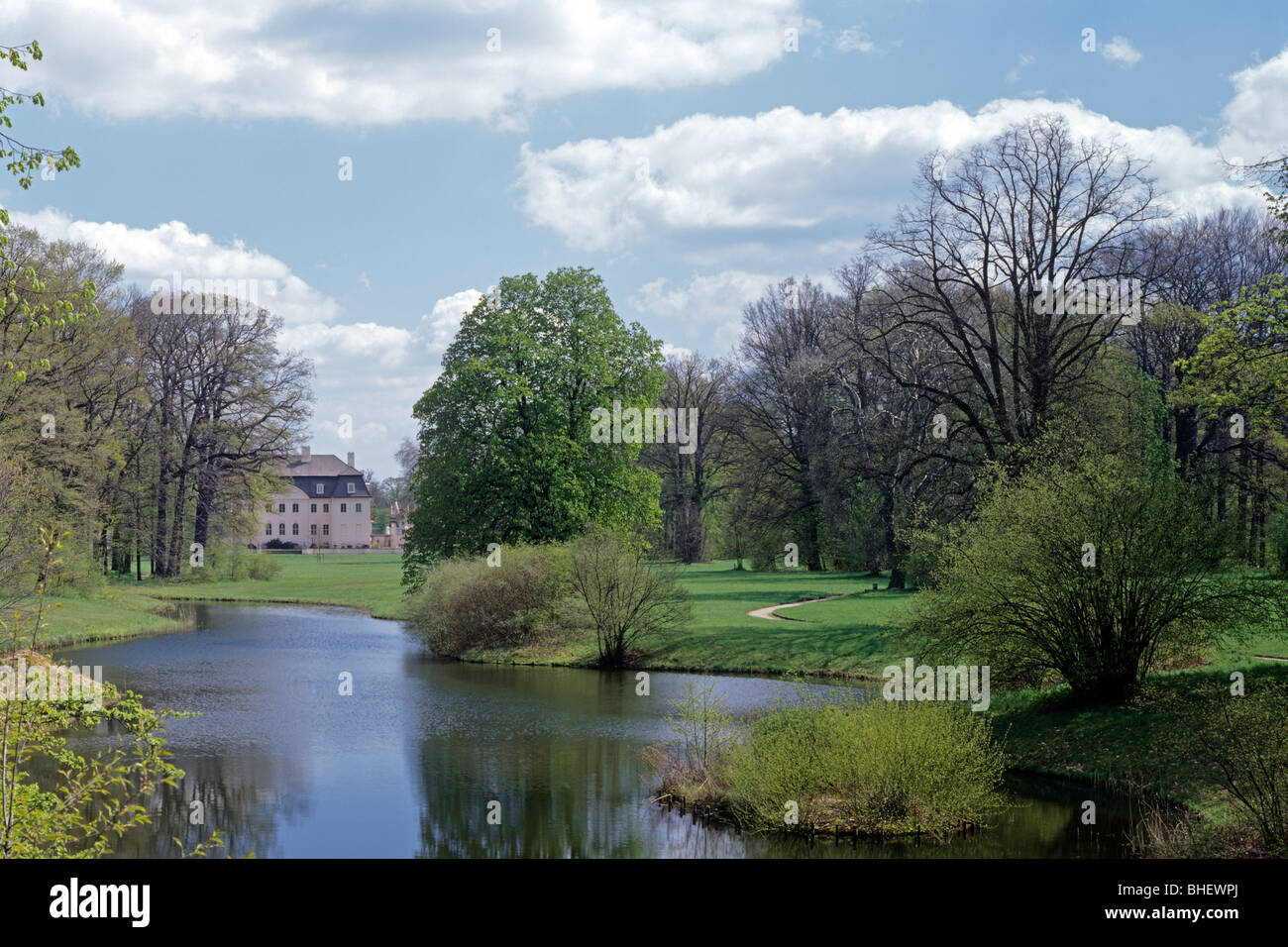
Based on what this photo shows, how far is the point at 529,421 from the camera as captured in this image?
35.8 meters

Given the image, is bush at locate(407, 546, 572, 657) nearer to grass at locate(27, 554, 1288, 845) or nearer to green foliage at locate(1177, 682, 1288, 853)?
grass at locate(27, 554, 1288, 845)

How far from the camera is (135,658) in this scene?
30.0 metres

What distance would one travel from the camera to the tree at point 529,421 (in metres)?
35.1

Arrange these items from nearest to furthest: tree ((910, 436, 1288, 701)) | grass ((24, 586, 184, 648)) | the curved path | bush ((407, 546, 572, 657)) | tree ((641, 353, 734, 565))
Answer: tree ((910, 436, 1288, 701)) → bush ((407, 546, 572, 657)) → the curved path → grass ((24, 586, 184, 648)) → tree ((641, 353, 734, 565))

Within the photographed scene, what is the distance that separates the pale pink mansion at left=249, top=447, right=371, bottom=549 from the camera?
109062 millimetres

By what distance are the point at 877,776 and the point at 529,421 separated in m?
23.8

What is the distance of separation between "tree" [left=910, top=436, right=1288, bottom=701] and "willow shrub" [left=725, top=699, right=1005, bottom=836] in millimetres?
4220

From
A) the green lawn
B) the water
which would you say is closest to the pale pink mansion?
the green lawn

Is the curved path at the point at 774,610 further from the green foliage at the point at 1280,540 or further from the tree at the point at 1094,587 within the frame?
the tree at the point at 1094,587

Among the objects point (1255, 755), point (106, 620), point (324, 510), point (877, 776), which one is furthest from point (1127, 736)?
point (324, 510)

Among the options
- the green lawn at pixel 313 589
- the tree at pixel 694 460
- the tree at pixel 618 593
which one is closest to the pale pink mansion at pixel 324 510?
the green lawn at pixel 313 589

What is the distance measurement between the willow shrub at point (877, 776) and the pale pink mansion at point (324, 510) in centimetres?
10004

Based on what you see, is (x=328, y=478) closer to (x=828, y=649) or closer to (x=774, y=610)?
(x=774, y=610)
